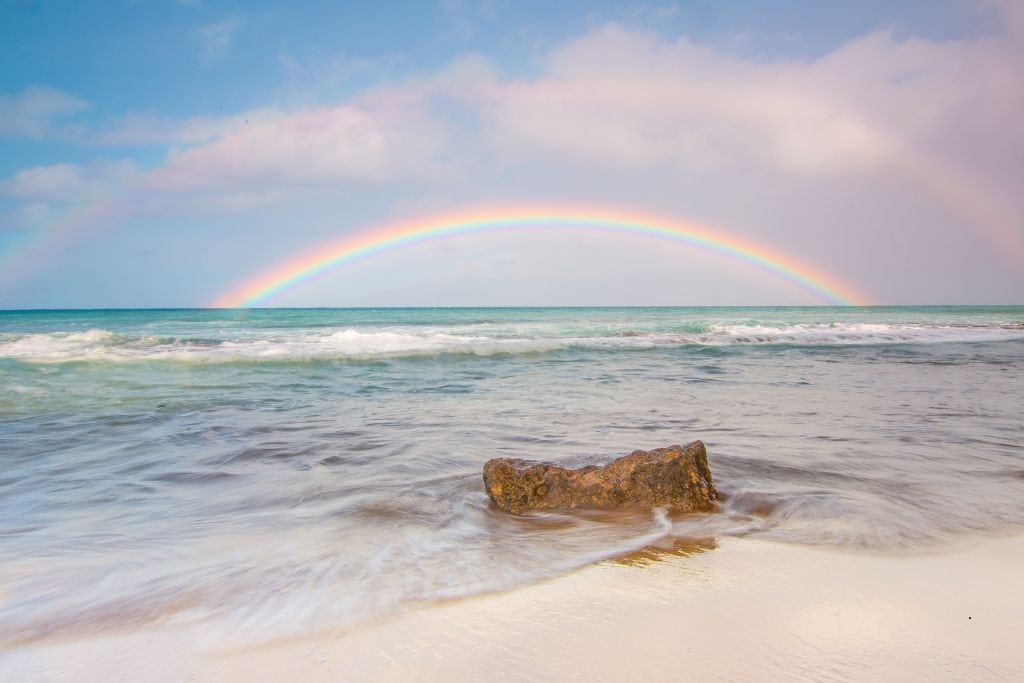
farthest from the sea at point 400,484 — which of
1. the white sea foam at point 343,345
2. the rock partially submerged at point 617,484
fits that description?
the white sea foam at point 343,345

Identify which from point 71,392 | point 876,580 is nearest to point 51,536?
point 876,580

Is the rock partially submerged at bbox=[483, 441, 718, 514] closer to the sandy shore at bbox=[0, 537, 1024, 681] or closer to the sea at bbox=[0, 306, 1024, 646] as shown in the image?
the sea at bbox=[0, 306, 1024, 646]

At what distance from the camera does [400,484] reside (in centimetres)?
469

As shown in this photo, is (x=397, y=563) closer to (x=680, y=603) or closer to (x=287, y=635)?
(x=287, y=635)

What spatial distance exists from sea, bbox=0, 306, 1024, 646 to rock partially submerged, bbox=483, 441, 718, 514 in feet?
0.40

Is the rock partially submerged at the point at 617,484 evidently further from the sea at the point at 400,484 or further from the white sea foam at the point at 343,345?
the white sea foam at the point at 343,345

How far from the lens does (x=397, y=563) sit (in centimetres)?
310

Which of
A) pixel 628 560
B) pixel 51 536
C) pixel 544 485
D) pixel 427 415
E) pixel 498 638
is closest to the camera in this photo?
pixel 498 638

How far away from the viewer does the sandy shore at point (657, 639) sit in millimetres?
2004

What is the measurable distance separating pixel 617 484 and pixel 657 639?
182 cm

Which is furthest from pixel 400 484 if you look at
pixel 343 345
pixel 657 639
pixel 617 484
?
pixel 343 345

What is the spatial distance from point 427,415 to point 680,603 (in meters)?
5.95

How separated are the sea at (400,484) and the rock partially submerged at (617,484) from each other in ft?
0.40

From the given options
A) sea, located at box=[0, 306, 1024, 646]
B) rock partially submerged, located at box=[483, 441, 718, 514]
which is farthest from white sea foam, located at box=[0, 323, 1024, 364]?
rock partially submerged, located at box=[483, 441, 718, 514]
